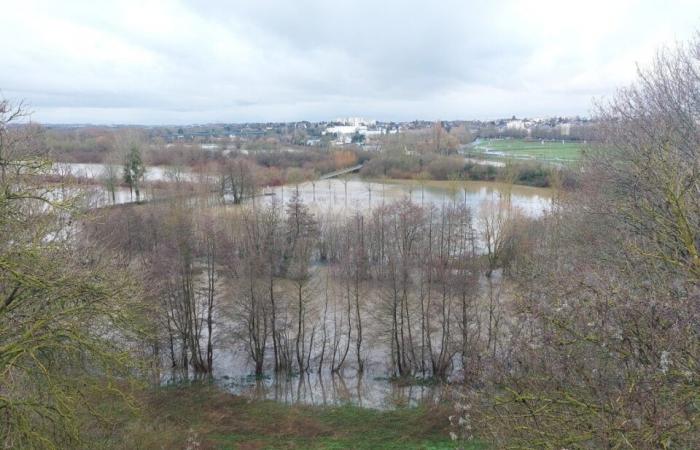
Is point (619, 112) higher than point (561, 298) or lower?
higher

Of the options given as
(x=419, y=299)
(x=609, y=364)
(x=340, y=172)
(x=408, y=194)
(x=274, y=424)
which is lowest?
(x=274, y=424)

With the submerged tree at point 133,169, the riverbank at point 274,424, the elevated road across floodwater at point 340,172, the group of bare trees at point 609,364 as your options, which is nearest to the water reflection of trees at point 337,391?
the riverbank at point 274,424

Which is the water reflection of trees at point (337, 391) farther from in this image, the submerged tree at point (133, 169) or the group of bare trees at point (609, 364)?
the submerged tree at point (133, 169)

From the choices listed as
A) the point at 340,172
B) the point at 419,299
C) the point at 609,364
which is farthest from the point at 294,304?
the point at 340,172

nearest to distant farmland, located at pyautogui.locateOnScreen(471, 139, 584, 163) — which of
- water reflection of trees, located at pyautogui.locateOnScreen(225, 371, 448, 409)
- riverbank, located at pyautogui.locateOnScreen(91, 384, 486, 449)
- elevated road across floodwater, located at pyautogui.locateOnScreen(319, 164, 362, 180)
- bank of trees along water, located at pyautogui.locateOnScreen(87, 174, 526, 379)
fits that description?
elevated road across floodwater, located at pyautogui.locateOnScreen(319, 164, 362, 180)

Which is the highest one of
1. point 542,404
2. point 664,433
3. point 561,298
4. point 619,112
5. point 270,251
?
point 619,112

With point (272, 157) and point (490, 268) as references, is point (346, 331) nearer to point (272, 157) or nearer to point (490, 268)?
point (490, 268)

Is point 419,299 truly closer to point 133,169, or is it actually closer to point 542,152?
point 133,169

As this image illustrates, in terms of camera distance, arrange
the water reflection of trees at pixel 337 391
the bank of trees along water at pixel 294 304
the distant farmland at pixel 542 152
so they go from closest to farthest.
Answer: the water reflection of trees at pixel 337 391, the bank of trees along water at pixel 294 304, the distant farmland at pixel 542 152

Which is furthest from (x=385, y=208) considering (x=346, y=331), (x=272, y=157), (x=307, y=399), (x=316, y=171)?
(x=272, y=157)
